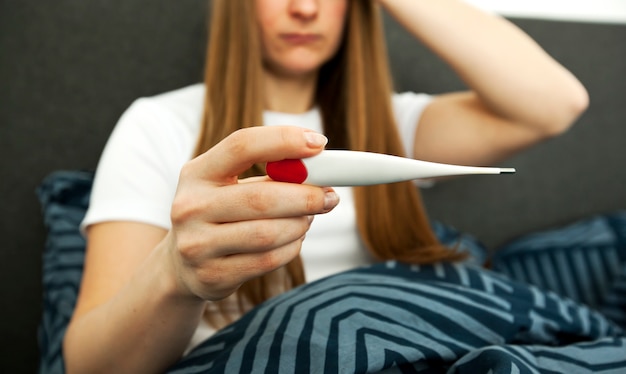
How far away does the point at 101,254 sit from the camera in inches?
23.5

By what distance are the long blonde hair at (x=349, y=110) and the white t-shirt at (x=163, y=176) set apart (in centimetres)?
3

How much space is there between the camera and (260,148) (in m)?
0.31

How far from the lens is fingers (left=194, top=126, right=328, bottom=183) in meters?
0.31

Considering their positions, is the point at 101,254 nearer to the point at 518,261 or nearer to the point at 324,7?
the point at 324,7

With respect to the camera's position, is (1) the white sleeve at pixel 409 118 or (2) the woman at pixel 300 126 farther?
(1) the white sleeve at pixel 409 118

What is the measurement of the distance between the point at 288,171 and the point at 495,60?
20.6 inches

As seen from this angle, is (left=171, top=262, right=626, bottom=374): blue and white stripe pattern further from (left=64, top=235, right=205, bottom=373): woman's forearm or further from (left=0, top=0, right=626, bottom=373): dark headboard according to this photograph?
(left=0, top=0, right=626, bottom=373): dark headboard

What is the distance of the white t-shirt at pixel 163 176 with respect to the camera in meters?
0.62

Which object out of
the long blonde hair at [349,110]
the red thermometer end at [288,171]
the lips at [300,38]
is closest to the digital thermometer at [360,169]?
the red thermometer end at [288,171]

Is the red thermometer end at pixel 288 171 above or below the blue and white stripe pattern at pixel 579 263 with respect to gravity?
above

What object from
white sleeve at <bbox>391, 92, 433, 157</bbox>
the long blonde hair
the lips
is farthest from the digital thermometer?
white sleeve at <bbox>391, 92, 433, 157</bbox>

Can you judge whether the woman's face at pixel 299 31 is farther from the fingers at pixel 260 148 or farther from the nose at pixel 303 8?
the fingers at pixel 260 148

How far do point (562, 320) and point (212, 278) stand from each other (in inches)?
15.1

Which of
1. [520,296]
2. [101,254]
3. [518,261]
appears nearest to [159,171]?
[101,254]
